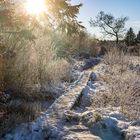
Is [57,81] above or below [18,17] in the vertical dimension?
below

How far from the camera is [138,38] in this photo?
50719 mm

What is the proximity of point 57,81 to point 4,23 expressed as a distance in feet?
17.2

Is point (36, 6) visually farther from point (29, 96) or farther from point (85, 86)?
point (85, 86)

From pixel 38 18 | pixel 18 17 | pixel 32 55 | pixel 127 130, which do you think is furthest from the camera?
pixel 32 55

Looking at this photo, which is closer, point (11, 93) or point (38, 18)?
point (38, 18)

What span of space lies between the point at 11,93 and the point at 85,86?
3113 mm

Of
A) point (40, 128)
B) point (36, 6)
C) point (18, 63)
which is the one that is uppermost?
point (36, 6)

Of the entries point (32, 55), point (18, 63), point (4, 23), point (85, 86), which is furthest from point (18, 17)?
point (85, 86)

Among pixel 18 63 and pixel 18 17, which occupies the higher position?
pixel 18 17

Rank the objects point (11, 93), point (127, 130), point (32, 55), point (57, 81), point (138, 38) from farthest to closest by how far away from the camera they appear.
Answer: point (138, 38) < point (57, 81) < point (32, 55) < point (11, 93) < point (127, 130)

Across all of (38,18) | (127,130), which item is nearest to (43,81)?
(38,18)

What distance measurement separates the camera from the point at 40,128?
7.14 meters

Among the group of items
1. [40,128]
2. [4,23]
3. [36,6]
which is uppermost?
[36,6]

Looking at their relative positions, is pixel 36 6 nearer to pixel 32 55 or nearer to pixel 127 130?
pixel 32 55
